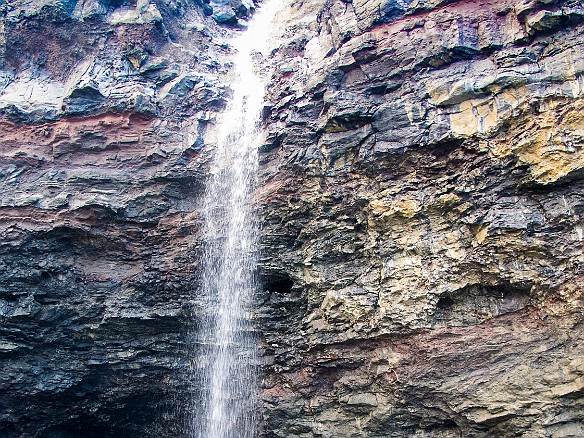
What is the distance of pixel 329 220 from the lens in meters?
9.59

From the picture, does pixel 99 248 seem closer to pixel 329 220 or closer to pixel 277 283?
pixel 277 283

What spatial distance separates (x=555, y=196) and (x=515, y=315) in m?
2.08

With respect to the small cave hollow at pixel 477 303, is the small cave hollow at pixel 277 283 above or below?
above

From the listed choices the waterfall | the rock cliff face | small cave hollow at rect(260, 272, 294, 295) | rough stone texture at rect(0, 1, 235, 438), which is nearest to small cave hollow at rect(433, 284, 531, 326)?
the rock cliff face

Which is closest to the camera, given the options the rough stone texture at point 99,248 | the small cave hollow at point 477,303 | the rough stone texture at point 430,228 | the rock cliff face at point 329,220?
the rough stone texture at point 430,228

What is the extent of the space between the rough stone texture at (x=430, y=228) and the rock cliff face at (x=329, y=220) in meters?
0.04

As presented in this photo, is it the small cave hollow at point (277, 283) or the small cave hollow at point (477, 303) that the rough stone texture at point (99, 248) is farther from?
the small cave hollow at point (477, 303)

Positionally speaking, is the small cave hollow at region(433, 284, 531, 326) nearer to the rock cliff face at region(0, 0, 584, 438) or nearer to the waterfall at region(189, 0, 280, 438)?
the rock cliff face at region(0, 0, 584, 438)

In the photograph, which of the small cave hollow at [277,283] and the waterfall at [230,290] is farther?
the small cave hollow at [277,283]

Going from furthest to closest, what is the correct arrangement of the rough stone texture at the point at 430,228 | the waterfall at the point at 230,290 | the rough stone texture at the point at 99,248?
the rough stone texture at the point at 99,248
the waterfall at the point at 230,290
the rough stone texture at the point at 430,228

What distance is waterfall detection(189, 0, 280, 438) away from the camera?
9980 millimetres

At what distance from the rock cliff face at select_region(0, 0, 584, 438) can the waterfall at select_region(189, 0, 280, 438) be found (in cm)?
34

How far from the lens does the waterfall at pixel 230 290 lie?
32.7ft

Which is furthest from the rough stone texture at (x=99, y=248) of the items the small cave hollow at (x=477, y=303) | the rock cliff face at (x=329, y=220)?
the small cave hollow at (x=477, y=303)
